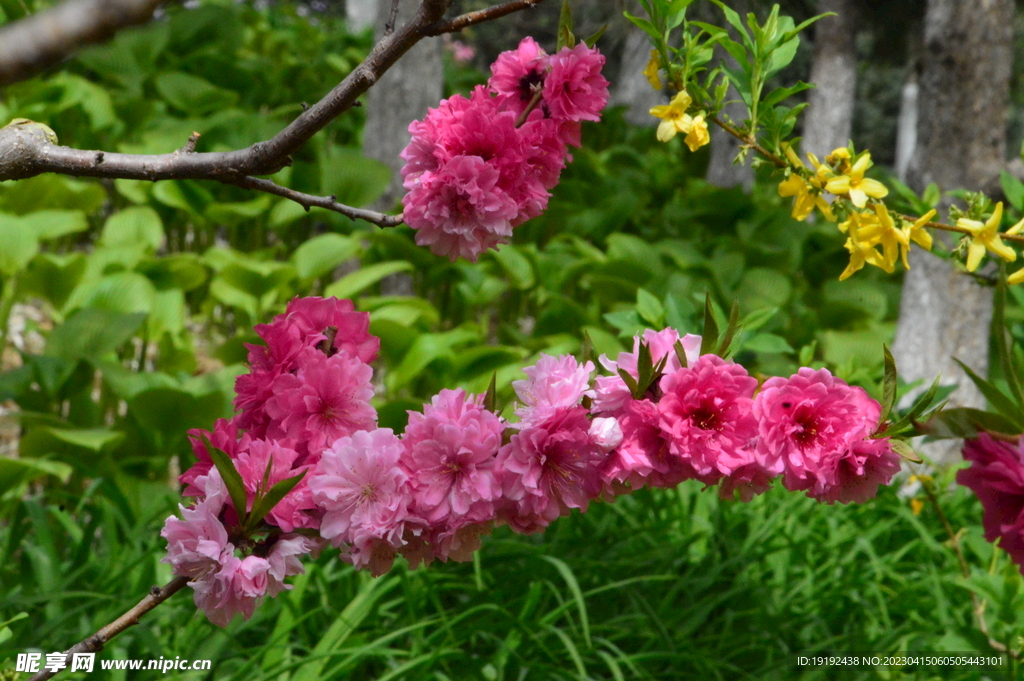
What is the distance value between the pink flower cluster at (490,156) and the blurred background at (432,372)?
18.4 inches

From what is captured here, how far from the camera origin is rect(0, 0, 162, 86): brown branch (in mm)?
338

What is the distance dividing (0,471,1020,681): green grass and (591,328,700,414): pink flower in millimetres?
925

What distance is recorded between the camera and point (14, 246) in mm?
3012

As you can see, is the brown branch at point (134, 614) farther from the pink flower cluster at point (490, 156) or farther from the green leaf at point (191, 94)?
the green leaf at point (191, 94)

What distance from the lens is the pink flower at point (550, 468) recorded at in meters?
0.85

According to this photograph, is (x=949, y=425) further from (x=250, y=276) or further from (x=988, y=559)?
(x=250, y=276)

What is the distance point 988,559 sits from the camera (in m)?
2.04

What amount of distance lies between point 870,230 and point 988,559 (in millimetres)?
1296

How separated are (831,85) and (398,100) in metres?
4.70

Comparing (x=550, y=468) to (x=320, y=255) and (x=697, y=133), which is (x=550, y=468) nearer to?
(x=697, y=133)

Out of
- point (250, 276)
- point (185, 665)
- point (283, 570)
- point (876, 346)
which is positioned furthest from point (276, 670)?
point (876, 346)

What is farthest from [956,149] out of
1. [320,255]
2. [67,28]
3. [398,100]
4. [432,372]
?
[67,28]

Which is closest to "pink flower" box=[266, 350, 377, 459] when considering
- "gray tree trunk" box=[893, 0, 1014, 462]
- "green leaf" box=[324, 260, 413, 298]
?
"green leaf" box=[324, 260, 413, 298]

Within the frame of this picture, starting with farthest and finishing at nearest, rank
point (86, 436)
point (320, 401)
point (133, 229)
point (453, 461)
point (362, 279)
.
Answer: point (133, 229)
point (362, 279)
point (86, 436)
point (320, 401)
point (453, 461)
